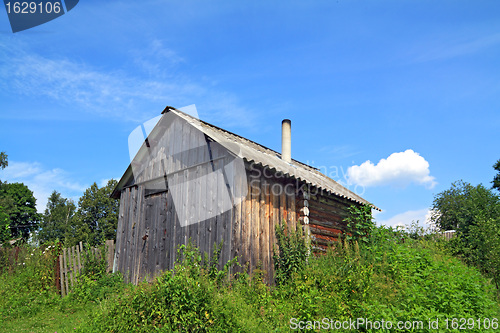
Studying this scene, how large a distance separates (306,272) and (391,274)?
1982mm

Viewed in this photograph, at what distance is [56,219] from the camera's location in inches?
1692

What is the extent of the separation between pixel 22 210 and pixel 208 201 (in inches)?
1609

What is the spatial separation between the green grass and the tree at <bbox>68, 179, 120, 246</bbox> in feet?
82.2

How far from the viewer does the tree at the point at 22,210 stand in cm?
3966

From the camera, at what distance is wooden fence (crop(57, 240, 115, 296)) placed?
39.6 ft

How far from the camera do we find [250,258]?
9109 millimetres

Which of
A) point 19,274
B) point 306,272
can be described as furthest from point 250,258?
point 19,274

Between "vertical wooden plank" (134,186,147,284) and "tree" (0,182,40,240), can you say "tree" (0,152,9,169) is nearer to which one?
"tree" (0,182,40,240)

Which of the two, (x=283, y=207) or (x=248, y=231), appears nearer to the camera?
(x=248, y=231)

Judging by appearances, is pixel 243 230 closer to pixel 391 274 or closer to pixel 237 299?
pixel 237 299

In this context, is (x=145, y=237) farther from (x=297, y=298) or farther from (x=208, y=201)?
(x=297, y=298)

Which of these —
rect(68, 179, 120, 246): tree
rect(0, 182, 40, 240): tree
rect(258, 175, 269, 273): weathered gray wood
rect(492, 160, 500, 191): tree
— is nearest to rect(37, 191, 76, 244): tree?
rect(0, 182, 40, 240): tree

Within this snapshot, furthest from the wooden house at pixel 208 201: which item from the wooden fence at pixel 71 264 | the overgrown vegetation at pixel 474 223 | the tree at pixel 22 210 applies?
the tree at pixel 22 210

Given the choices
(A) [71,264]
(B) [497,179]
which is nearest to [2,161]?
(A) [71,264]
